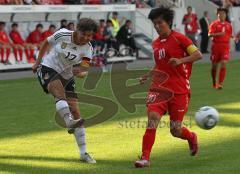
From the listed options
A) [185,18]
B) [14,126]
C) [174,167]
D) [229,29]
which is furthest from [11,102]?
[185,18]

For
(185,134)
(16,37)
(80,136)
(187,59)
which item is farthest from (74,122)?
(16,37)

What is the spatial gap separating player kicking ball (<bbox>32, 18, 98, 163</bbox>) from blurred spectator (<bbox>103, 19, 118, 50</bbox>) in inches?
927

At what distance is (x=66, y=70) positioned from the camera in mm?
9852

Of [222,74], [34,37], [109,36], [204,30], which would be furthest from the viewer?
[204,30]

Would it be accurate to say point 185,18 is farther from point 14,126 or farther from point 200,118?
point 200,118

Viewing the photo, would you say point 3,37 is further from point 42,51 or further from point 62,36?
point 62,36

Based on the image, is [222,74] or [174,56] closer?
[174,56]

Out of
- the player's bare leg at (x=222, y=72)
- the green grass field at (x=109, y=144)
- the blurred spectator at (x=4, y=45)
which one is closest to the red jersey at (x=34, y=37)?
the blurred spectator at (x=4, y=45)

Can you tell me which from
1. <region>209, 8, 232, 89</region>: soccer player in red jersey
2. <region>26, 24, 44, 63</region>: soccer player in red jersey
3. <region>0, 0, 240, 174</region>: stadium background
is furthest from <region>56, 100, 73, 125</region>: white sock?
<region>26, 24, 44, 63</region>: soccer player in red jersey

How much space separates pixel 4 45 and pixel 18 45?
2.92 ft

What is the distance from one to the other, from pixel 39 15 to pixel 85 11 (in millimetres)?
2399

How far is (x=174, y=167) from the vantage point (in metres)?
9.16

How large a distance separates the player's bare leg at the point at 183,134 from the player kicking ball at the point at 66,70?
122cm

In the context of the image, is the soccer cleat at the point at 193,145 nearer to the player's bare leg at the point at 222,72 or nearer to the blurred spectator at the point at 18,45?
the player's bare leg at the point at 222,72
